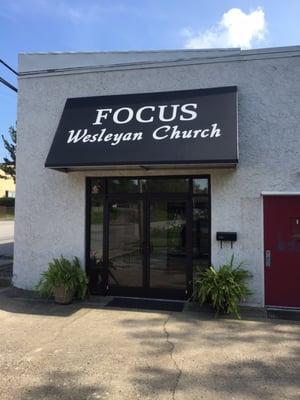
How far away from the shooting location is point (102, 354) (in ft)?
19.1

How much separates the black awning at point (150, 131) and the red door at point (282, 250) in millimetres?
1345

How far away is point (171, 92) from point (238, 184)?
91.8 inches

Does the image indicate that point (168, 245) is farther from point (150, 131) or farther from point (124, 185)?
point (150, 131)

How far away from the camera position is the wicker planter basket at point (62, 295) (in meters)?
8.38

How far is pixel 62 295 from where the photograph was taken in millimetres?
8398

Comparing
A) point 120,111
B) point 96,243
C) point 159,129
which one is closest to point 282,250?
point 159,129

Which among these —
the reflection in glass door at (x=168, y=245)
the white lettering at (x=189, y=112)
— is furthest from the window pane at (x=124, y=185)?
the white lettering at (x=189, y=112)

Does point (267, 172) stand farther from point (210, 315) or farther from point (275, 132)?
point (210, 315)

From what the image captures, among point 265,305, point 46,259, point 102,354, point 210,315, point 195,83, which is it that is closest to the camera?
point 102,354

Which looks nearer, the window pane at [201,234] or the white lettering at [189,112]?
the white lettering at [189,112]

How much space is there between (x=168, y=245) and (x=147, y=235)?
486 mm

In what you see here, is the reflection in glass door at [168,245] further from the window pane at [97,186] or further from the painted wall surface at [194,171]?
the window pane at [97,186]

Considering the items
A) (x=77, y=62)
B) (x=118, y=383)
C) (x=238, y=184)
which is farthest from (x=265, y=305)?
(x=77, y=62)

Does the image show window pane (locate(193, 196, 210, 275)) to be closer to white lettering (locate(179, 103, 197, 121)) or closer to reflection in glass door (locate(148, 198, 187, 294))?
reflection in glass door (locate(148, 198, 187, 294))
